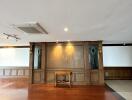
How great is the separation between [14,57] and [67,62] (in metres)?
3.90

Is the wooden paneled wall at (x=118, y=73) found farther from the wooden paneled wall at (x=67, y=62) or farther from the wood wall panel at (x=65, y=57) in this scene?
the wood wall panel at (x=65, y=57)

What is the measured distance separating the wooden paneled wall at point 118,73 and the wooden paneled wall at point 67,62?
2.24 meters

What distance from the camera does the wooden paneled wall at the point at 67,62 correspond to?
771cm

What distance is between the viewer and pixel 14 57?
32.3 ft

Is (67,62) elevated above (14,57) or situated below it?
below

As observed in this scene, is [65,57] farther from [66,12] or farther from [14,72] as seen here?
[66,12]

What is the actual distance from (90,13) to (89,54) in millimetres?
4440

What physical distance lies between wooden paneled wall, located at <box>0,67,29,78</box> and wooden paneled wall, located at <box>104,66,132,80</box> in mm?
5076

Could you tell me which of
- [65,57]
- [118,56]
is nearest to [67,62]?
[65,57]

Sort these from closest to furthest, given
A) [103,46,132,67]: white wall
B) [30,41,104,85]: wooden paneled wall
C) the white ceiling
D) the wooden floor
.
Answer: the white ceiling
the wooden floor
[30,41,104,85]: wooden paneled wall
[103,46,132,67]: white wall

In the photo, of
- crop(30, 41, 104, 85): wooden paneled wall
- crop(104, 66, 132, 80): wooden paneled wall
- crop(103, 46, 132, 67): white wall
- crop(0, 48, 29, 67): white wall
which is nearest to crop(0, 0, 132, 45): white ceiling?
crop(30, 41, 104, 85): wooden paneled wall

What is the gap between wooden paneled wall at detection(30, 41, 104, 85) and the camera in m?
7.71

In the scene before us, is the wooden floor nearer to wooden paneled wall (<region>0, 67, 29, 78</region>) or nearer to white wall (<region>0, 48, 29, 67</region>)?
wooden paneled wall (<region>0, 67, 29, 78</region>)

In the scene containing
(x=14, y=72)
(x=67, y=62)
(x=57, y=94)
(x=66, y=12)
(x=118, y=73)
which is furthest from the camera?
(x=14, y=72)
